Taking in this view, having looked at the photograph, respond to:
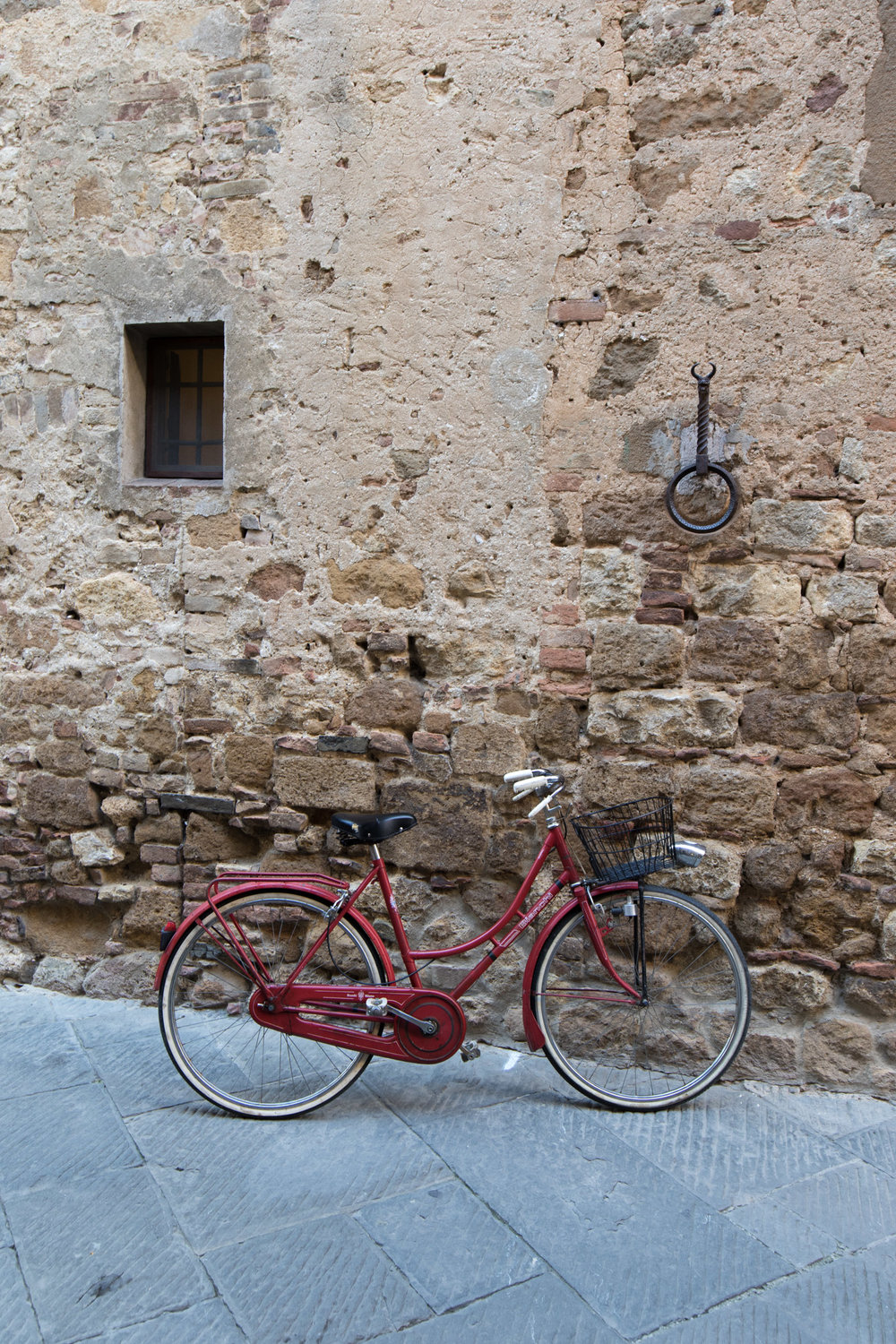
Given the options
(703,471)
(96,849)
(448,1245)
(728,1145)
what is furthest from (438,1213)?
(703,471)

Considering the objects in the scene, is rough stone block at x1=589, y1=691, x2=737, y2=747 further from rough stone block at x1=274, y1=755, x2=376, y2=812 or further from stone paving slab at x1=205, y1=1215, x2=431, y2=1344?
stone paving slab at x1=205, y1=1215, x2=431, y2=1344

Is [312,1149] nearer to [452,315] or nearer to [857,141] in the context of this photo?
[452,315]

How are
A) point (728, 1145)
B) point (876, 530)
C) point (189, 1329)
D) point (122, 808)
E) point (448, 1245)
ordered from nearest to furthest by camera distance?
point (189, 1329) < point (448, 1245) < point (728, 1145) < point (876, 530) < point (122, 808)

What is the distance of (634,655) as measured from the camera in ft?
10.1

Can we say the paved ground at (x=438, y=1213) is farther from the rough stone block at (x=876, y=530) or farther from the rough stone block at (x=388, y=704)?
the rough stone block at (x=876, y=530)

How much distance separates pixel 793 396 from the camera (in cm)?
294

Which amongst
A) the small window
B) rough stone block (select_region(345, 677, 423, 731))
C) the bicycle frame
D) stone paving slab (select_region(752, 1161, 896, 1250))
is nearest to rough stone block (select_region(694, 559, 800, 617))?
the bicycle frame

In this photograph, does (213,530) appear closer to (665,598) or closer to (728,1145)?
A: (665,598)

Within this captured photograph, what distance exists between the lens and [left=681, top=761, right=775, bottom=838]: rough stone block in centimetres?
299

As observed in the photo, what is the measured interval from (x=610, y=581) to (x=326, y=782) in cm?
120

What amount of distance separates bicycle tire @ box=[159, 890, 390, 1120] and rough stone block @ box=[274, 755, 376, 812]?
0.38 m

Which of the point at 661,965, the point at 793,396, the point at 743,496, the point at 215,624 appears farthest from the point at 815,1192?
the point at 215,624

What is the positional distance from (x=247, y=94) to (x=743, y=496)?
2218 mm

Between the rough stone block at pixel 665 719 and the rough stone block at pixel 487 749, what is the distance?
10.3 inches
